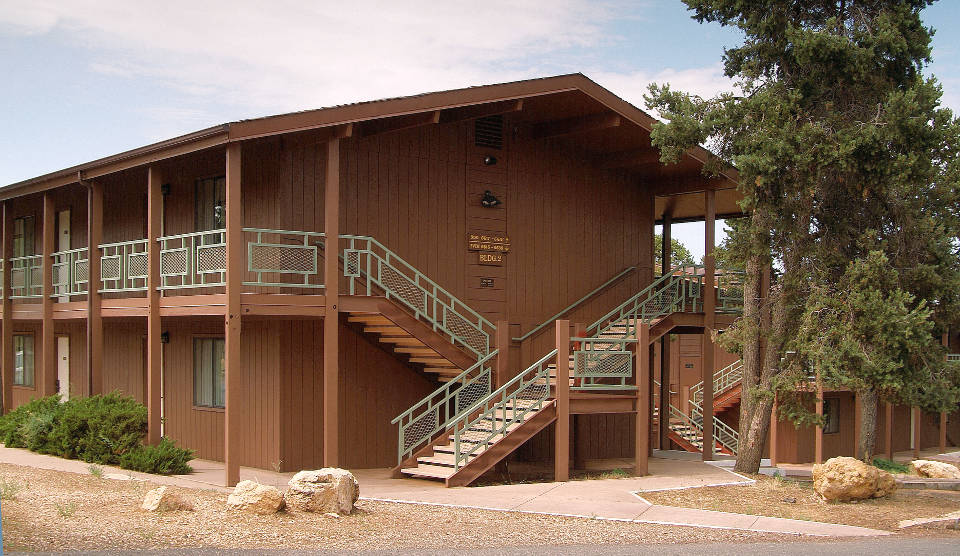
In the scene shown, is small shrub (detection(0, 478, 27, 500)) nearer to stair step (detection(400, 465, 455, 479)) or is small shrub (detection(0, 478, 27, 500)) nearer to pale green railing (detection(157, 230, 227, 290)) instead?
pale green railing (detection(157, 230, 227, 290))

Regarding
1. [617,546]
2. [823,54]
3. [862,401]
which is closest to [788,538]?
[617,546]

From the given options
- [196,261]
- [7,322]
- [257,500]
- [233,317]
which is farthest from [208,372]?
[257,500]

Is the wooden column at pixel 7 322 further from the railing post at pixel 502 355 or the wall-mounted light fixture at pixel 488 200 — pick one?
the railing post at pixel 502 355

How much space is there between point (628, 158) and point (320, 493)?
1266 centimetres

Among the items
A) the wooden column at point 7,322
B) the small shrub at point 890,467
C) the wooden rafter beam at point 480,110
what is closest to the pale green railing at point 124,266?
the wooden column at point 7,322

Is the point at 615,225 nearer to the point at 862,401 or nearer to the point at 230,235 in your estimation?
the point at 862,401

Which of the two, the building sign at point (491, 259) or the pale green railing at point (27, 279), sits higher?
the building sign at point (491, 259)

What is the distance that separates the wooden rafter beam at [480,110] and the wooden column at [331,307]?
9.88ft

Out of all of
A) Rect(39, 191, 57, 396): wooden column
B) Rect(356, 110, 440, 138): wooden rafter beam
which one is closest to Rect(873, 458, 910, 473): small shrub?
Rect(356, 110, 440, 138): wooden rafter beam

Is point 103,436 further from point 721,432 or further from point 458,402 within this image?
point 721,432

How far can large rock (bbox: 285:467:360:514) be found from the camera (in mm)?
11531

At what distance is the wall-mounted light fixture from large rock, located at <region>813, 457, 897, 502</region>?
865 cm

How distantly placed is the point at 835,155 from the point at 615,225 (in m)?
7.56

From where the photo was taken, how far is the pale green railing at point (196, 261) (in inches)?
629
